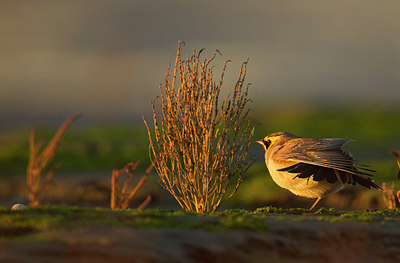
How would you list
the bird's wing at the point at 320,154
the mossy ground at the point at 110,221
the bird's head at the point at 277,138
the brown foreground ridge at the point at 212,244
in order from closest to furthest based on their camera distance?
1. the brown foreground ridge at the point at 212,244
2. the mossy ground at the point at 110,221
3. the bird's wing at the point at 320,154
4. the bird's head at the point at 277,138

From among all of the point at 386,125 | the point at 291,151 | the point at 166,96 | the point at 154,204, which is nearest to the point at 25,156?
the point at 154,204

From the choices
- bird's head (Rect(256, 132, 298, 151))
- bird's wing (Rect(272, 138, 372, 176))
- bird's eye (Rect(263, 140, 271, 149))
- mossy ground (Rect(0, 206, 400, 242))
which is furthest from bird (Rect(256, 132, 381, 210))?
mossy ground (Rect(0, 206, 400, 242))

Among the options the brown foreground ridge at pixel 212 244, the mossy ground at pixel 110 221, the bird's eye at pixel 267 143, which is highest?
the bird's eye at pixel 267 143

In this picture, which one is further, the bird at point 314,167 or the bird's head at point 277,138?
the bird's head at point 277,138

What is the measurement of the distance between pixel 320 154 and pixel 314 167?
22 centimetres

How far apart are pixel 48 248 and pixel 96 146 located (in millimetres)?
18392

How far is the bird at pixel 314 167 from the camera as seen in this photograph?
27.2 feet

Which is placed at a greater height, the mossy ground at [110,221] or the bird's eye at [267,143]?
the bird's eye at [267,143]

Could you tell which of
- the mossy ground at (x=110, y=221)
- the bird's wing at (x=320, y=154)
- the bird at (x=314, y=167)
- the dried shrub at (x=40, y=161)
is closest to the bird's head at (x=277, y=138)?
the bird at (x=314, y=167)

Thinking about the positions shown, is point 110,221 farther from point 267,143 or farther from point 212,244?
point 267,143

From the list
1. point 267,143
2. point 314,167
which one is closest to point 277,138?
point 267,143

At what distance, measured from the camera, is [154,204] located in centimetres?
1625

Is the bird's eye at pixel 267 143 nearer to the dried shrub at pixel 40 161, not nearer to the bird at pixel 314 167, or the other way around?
the bird at pixel 314 167

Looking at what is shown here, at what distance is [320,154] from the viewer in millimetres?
8375
